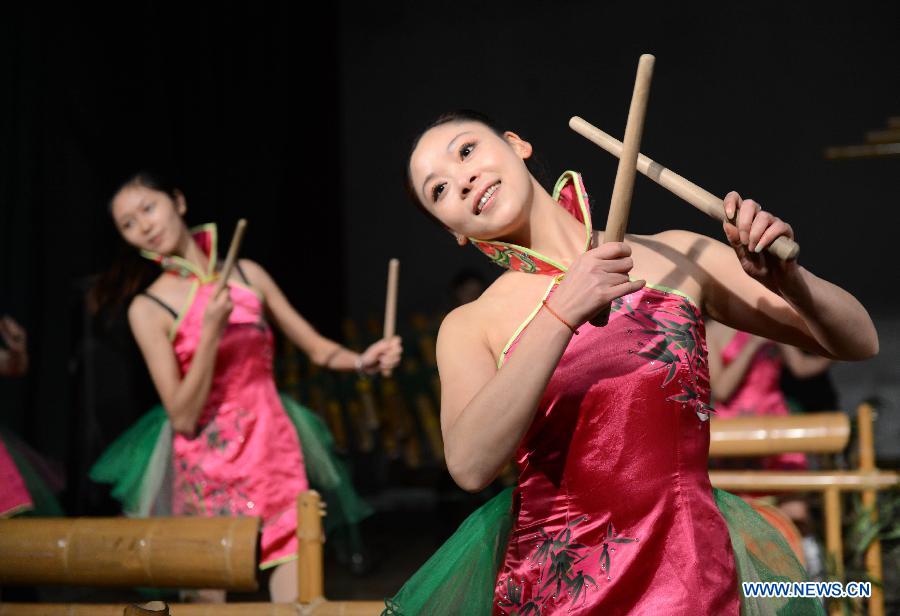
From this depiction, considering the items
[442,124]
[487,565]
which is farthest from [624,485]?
[442,124]

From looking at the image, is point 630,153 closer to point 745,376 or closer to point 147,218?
point 147,218

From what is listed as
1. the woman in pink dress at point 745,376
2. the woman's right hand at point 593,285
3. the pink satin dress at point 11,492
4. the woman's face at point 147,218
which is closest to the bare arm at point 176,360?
the woman's face at point 147,218

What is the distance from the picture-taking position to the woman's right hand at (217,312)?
2.20m

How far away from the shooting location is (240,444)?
2301 millimetres

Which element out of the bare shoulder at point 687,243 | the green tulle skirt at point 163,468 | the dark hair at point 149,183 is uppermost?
the dark hair at point 149,183

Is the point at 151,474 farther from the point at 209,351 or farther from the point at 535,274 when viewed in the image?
the point at 535,274

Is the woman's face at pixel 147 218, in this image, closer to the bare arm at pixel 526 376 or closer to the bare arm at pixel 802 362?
the bare arm at pixel 526 376

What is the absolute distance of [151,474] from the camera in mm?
2492

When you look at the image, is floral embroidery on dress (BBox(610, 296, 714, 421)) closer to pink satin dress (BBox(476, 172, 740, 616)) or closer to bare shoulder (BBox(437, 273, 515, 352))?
pink satin dress (BBox(476, 172, 740, 616))

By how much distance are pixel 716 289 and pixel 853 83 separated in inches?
138

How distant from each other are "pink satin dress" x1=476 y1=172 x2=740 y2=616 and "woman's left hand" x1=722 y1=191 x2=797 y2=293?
0.44 feet

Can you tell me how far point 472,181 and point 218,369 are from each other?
1.24 meters

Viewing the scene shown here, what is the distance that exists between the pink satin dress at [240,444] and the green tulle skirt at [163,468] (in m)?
0.11

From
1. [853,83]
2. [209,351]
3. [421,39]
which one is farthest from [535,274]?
[421,39]
